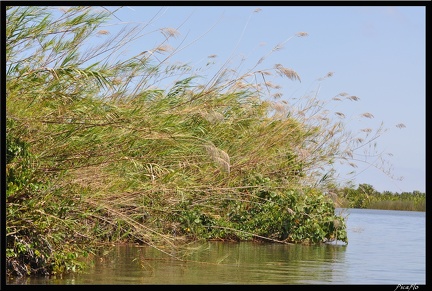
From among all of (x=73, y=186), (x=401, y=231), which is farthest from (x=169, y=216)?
(x=401, y=231)

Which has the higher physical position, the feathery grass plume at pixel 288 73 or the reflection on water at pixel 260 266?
the feathery grass plume at pixel 288 73

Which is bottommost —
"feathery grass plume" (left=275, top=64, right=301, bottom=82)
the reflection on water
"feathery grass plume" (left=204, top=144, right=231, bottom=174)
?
the reflection on water

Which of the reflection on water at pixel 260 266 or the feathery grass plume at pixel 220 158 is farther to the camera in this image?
the reflection on water at pixel 260 266

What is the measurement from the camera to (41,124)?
8102 millimetres

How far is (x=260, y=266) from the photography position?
9.95m

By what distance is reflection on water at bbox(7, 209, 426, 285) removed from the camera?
8.60m

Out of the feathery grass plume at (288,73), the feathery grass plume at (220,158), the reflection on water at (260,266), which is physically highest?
the feathery grass plume at (288,73)

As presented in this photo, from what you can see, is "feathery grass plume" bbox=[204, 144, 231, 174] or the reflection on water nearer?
"feathery grass plume" bbox=[204, 144, 231, 174]

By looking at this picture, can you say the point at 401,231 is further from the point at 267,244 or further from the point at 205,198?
the point at 205,198

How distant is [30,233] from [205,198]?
11.7 ft

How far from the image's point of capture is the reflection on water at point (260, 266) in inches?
339

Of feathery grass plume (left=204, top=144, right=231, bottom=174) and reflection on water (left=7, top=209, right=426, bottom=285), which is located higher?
feathery grass plume (left=204, top=144, right=231, bottom=174)

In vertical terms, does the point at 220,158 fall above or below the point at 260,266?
above

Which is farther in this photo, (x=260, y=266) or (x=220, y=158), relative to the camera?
(x=260, y=266)
